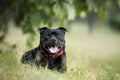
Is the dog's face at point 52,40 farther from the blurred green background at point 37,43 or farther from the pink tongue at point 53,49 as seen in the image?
the blurred green background at point 37,43

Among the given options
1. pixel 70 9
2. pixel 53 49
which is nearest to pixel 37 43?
pixel 53 49

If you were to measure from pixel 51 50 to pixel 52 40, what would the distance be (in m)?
0.16

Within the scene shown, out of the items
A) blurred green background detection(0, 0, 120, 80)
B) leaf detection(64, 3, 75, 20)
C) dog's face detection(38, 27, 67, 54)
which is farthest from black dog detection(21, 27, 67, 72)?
leaf detection(64, 3, 75, 20)

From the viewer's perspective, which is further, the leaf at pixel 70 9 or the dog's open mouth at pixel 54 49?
the leaf at pixel 70 9

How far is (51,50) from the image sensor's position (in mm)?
9336

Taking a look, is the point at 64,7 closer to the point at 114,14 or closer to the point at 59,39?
the point at 59,39

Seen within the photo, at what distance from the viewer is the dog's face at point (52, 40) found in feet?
30.7

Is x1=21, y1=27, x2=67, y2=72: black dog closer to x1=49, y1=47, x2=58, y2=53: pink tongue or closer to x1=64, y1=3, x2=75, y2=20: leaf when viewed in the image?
x1=49, y1=47, x2=58, y2=53: pink tongue

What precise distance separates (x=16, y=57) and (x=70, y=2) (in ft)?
9.50

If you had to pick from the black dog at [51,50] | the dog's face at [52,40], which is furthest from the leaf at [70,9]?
→ the dog's face at [52,40]

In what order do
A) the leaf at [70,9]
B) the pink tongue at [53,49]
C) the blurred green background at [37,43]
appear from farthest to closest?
the leaf at [70,9] → the blurred green background at [37,43] → the pink tongue at [53,49]

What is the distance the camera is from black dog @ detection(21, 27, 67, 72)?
938 centimetres

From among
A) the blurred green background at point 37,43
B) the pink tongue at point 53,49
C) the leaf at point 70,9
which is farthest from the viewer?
the leaf at point 70,9

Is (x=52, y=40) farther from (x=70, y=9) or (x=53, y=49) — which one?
(x=70, y=9)
